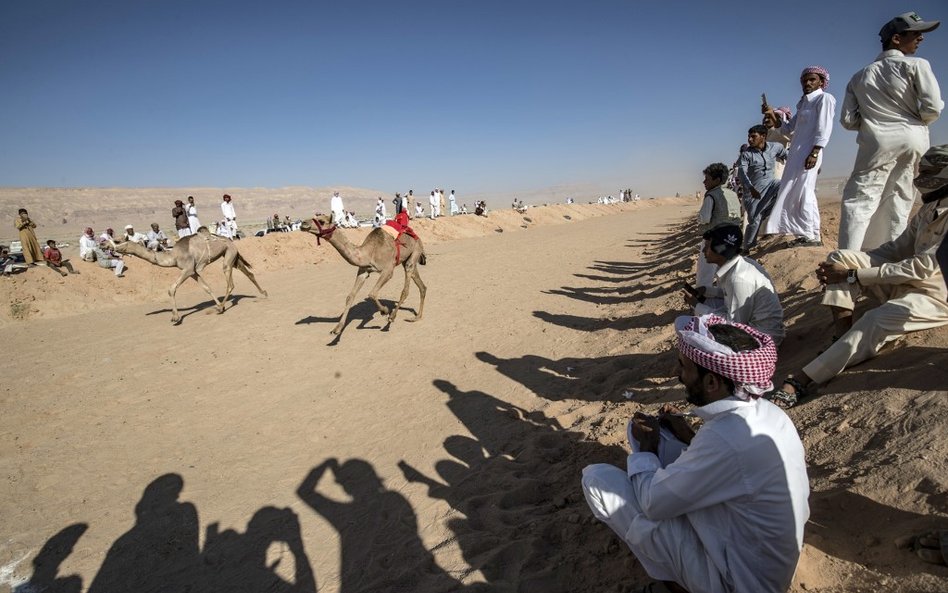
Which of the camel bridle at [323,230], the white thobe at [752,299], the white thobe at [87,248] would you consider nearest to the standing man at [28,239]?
the white thobe at [87,248]

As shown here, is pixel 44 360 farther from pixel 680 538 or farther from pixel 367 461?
pixel 680 538

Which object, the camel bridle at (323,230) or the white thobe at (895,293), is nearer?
the white thobe at (895,293)

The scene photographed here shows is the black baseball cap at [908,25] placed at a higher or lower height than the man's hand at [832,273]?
higher

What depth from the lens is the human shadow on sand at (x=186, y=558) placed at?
3201 millimetres

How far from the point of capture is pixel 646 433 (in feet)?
7.92

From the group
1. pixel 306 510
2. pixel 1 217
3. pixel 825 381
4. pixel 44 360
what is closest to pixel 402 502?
pixel 306 510

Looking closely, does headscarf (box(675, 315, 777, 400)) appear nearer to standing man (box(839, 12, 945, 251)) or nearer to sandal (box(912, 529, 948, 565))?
sandal (box(912, 529, 948, 565))

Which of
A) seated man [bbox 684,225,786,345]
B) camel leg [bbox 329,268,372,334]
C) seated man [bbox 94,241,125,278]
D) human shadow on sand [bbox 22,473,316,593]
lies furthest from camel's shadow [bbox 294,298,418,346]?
seated man [bbox 94,241,125,278]

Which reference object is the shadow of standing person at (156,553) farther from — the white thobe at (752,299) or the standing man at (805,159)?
the standing man at (805,159)

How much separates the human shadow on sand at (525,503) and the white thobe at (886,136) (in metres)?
3.52

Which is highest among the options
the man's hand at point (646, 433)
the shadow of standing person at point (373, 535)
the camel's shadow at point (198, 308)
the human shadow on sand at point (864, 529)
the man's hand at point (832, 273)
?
the man's hand at point (832, 273)

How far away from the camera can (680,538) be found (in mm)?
1987

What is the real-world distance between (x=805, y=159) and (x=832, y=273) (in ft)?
12.4

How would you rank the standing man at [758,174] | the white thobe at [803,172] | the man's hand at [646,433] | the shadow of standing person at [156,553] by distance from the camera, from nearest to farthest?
the man's hand at [646,433] < the shadow of standing person at [156,553] < the white thobe at [803,172] < the standing man at [758,174]
